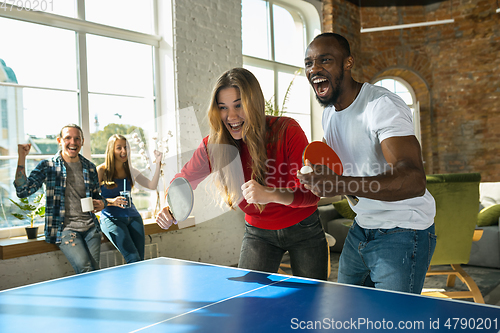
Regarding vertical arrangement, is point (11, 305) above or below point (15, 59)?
below

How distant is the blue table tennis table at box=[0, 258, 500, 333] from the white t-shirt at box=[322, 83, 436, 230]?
11.8 inches

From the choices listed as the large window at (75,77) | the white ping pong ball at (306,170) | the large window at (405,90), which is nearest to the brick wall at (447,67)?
the large window at (405,90)

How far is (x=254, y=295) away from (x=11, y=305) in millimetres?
817

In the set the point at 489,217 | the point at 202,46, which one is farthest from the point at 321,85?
the point at 489,217

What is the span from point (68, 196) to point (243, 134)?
213 centimetres

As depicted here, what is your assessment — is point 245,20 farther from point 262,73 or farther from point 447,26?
point 447,26

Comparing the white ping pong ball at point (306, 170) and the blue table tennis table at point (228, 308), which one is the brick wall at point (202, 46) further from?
the white ping pong ball at point (306, 170)

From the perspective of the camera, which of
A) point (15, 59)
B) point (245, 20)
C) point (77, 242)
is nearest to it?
point (77, 242)

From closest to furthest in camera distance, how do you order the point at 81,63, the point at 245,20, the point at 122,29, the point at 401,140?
the point at 401,140 < the point at 81,63 < the point at 122,29 < the point at 245,20

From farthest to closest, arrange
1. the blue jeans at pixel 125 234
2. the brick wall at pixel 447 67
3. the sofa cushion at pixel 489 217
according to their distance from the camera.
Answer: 1. the brick wall at pixel 447 67
2. the sofa cushion at pixel 489 217
3. the blue jeans at pixel 125 234

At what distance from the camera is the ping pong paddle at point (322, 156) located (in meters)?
1.36

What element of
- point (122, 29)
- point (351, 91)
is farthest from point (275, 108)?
point (351, 91)

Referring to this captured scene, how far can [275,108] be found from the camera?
6.07m

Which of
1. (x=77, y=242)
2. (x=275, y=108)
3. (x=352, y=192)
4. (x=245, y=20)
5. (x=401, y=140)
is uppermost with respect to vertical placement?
(x=245, y=20)
